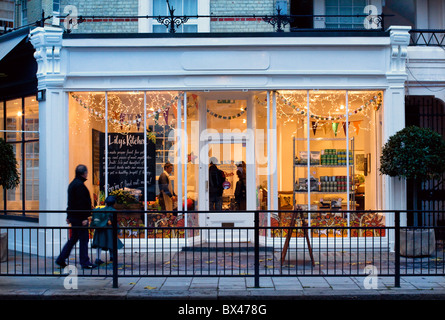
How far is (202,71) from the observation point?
11422mm

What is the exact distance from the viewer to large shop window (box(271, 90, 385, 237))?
1174 centimetres

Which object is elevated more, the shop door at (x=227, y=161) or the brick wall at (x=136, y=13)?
the brick wall at (x=136, y=13)

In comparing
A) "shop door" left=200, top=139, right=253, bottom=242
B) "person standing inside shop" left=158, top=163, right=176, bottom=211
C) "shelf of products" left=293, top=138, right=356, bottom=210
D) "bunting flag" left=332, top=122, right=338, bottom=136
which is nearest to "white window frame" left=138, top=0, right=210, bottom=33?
"shop door" left=200, top=139, right=253, bottom=242

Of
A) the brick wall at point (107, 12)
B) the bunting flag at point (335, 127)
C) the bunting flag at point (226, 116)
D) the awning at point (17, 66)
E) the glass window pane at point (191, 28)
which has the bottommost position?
the bunting flag at point (335, 127)

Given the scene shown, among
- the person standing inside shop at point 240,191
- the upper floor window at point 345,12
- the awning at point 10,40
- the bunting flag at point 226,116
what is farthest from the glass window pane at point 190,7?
the person standing inside shop at point 240,191

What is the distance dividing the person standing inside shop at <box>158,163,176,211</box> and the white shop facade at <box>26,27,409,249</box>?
148mm

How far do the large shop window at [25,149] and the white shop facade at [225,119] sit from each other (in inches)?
32.1

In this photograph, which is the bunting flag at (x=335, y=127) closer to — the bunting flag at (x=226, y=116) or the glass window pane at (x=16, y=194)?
the bunting flag at (x=226, y=116)

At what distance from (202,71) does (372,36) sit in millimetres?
3926

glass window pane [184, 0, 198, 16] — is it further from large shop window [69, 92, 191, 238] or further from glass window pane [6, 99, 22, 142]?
glass window pane [6, 99, 22, 142]

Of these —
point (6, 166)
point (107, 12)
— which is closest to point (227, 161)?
point (107, 12)

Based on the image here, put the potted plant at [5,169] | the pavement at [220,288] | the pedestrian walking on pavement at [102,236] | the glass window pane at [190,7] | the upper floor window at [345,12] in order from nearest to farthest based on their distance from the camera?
the pavement at [220,288], the pedestrian walking on pavement at [102,236], the potted plant at [5,169], the glass window pane at [190,7], the upper floor window at [345,12]

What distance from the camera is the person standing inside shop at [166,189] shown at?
11742 mm
